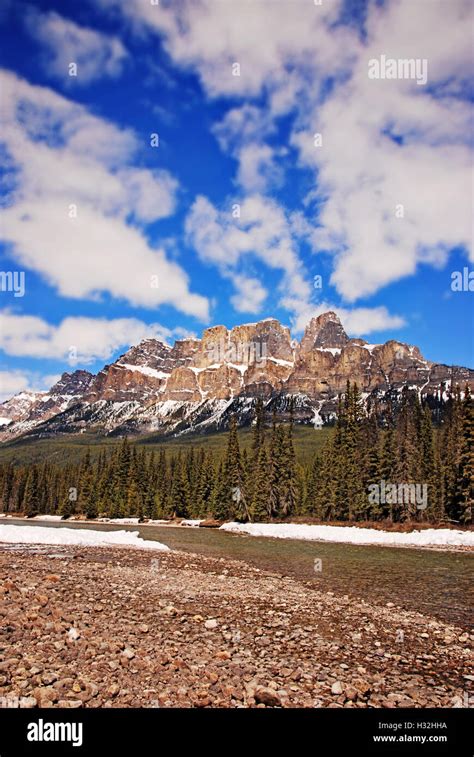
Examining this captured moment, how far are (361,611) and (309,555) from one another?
20979 millimetres

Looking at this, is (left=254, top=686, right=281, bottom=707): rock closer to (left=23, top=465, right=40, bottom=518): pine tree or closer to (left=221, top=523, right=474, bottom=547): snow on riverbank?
(left=221, top=523, right=474, bottom=547): snow on riverbank

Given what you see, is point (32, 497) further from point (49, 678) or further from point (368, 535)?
point (49, 678)

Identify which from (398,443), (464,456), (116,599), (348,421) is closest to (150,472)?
(348,421)

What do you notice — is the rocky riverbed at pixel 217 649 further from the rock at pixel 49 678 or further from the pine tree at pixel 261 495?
the pine tree at pixel 261 495

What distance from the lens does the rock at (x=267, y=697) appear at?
7.80 metres

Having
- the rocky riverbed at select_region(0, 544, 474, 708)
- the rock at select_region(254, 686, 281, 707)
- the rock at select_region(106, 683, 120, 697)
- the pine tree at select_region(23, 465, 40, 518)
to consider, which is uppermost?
the rock at select_region(106, 683, 120, 697)

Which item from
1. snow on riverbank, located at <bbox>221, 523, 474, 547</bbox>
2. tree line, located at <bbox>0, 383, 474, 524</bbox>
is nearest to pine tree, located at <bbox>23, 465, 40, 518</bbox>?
tree line, located at <bbox>0, 383, 474, 524</bbox>

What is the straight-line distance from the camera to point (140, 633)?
1155cm

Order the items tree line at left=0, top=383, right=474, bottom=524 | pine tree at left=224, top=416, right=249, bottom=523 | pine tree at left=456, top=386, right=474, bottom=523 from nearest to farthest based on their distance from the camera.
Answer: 1. pine tree at left=456, top=386, right=474, bottom=523
2. tree line at left=0, top=383, right=474, bottom=524
3. pine tree at left=224, top=416, right=249, bottom=523

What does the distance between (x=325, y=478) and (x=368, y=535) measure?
26436 mm

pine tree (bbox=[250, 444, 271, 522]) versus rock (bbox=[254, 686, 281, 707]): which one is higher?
rock (bbox=[254, 686, 281, 707])

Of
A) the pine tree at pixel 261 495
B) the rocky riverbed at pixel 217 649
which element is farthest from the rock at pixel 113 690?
the pine tree at pixel 261 495

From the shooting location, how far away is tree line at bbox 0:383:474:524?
72.4 metres

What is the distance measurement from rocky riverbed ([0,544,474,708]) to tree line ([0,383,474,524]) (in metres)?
52.7
